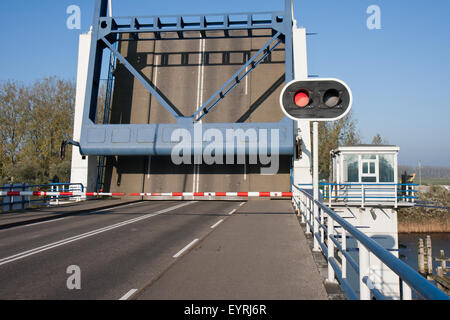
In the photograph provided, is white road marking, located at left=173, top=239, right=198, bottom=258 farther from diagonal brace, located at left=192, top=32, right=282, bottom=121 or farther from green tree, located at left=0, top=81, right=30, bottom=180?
green tree, located at left=0, top=81, right=30, bottom=180

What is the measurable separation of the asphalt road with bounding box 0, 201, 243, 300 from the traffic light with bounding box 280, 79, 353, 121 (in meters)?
3.51

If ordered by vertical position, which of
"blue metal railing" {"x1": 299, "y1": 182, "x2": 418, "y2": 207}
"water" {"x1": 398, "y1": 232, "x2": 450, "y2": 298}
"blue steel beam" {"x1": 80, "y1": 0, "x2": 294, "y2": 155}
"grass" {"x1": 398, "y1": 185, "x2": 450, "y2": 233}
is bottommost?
"water" {"x1": 398, "y1": 232, "x2": 450, "y2": 298}

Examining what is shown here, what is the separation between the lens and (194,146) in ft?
71.1

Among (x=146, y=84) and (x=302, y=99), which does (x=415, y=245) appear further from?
(x=302, y=99)

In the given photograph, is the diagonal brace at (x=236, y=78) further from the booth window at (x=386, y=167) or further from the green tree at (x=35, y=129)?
the green tree at (x=35, y=129)

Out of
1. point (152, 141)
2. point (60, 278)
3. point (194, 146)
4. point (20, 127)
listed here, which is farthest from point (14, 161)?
point (60, 278)

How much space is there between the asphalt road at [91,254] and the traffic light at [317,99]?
11.5 feet

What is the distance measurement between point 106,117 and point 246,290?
22.9 meters

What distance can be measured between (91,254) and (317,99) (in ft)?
17.9

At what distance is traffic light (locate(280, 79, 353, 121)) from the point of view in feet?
20.0

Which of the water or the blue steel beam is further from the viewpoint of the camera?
the water

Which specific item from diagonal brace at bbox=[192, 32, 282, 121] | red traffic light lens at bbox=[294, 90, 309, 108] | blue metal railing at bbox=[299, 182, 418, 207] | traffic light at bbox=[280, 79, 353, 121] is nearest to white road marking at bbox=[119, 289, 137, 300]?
traffic light at bbox=[280, 79, 353, 121]

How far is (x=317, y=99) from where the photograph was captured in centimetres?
616
